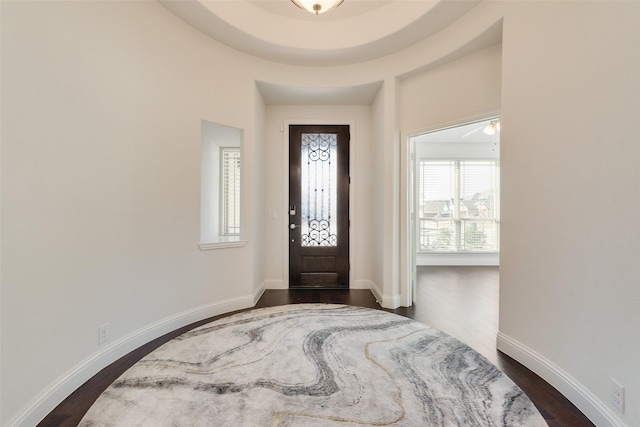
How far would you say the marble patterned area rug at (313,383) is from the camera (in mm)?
1496

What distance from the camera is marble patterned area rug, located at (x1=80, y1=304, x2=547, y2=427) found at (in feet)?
4.91

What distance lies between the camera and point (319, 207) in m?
4.15

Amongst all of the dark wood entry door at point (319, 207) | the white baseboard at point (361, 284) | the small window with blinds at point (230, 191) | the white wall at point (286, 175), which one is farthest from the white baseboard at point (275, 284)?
the white baseboard at point (361, 284)

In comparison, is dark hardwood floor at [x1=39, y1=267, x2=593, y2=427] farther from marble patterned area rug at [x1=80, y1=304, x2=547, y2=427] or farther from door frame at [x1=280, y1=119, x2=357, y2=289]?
door frame at [x1=280, y1=119, x2=357, y2=289]

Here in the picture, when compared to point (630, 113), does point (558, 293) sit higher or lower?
lower

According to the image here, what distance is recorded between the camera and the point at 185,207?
271cm

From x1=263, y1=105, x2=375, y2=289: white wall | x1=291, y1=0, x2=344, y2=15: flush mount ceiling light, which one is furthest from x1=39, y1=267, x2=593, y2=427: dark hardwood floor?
x1=291, y1=0, x2=344, y2=15: flush mount ceiling light

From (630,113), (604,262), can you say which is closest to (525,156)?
(630,113)

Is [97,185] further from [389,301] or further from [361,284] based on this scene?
[361,284]

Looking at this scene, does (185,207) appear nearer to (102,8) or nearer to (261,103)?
(102,8)

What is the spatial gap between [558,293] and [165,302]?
10.4 feet

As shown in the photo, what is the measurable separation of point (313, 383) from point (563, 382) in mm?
1609

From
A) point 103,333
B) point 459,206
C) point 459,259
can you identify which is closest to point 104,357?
point 103,333

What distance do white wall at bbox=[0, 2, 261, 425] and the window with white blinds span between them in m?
4.62
